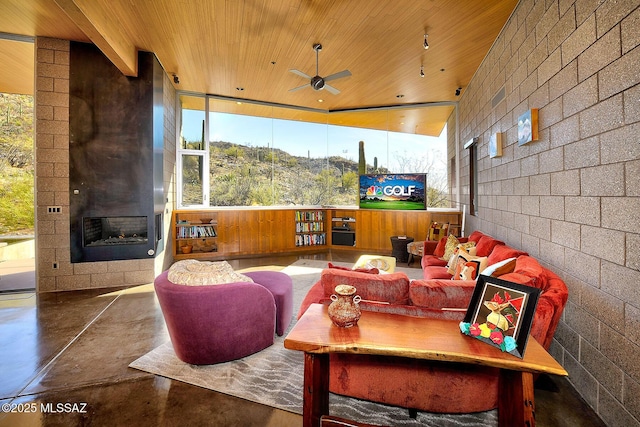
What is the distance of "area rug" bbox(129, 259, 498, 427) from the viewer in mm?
1875

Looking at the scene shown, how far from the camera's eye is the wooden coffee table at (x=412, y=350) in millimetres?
1252

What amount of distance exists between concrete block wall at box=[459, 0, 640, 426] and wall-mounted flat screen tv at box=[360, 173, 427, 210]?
11.0ft

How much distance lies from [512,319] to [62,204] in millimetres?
5424

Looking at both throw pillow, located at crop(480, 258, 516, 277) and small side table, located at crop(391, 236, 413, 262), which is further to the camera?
small side table, located at crop(391, 236, 413, 262)

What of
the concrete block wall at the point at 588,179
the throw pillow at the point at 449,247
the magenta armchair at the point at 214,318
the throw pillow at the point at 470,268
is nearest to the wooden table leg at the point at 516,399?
the concrete block wall at the point at 588,179

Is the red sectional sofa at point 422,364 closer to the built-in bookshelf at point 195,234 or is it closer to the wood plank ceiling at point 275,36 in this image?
the wood plank ceiling at point 275,36

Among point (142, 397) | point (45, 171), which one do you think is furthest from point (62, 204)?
point (142, 397)

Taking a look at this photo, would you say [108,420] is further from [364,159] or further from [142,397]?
[364,159]

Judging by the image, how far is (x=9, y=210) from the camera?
20.1 ft

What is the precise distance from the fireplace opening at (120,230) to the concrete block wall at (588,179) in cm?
510

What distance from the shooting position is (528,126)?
2.78 metres

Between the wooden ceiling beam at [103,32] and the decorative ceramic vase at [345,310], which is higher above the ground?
the wooden ceiling beam at [103,32]

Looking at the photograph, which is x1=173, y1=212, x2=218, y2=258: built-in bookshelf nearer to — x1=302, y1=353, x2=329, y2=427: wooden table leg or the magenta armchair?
the magenta armchair

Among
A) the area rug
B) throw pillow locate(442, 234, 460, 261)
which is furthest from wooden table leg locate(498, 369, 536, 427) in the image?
throw pillow locate(442, 234, 460, 261)
